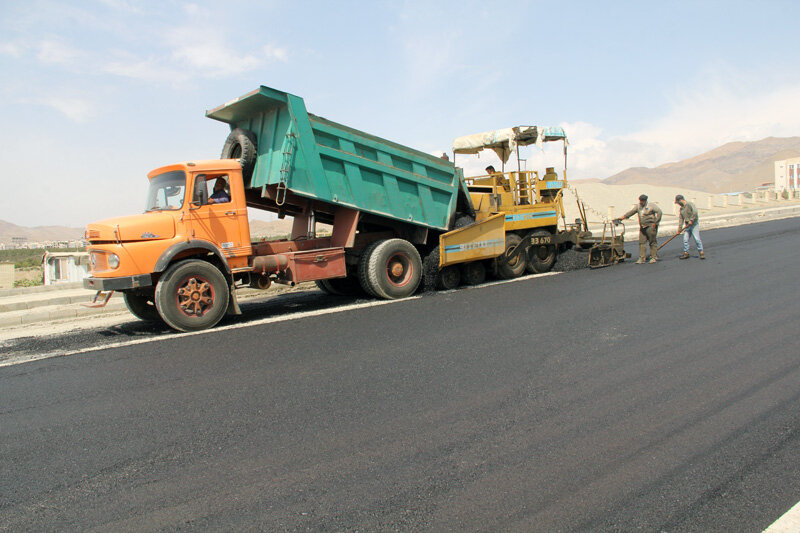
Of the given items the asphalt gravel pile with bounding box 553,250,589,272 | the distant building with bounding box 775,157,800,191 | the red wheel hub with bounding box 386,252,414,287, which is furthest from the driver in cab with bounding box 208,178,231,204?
the distant building with bounding box 775,157,800,191

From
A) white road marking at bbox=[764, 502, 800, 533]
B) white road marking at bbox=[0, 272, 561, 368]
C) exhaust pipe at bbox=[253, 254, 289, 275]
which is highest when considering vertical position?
exhaust pipe at bbox=[253, 254, 289, 275]

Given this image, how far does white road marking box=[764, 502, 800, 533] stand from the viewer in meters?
2.50

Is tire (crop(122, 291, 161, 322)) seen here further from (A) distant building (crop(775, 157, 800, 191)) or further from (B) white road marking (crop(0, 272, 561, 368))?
(A) distant building (crop(775, 157, 800, 191))

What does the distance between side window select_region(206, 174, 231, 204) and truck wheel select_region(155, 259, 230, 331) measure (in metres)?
0.96

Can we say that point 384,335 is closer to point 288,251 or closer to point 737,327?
point 288,251

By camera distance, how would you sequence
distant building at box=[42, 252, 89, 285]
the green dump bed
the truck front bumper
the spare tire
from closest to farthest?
the truck front bumper → the green dump bed → the spare tire → distant building at box=[42, 252, 89, 285]

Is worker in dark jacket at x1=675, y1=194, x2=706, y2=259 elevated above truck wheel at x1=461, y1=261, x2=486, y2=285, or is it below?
above

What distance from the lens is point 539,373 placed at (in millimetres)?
4773

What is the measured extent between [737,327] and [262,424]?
510 centimetres

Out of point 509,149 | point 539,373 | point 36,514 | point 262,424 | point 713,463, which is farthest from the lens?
point 509,149

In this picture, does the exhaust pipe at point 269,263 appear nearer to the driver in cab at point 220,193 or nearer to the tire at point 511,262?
the driver in cab at point 220,193

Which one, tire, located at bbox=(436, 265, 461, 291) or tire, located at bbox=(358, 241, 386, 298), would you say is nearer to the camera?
tire, located at bbox=(358, 241, 386, 298)

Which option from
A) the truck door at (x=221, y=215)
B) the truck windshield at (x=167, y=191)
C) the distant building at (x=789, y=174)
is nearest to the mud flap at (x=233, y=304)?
the truck door at (x=221, y=215)

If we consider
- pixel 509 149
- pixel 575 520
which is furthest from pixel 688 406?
pixel 509 149
